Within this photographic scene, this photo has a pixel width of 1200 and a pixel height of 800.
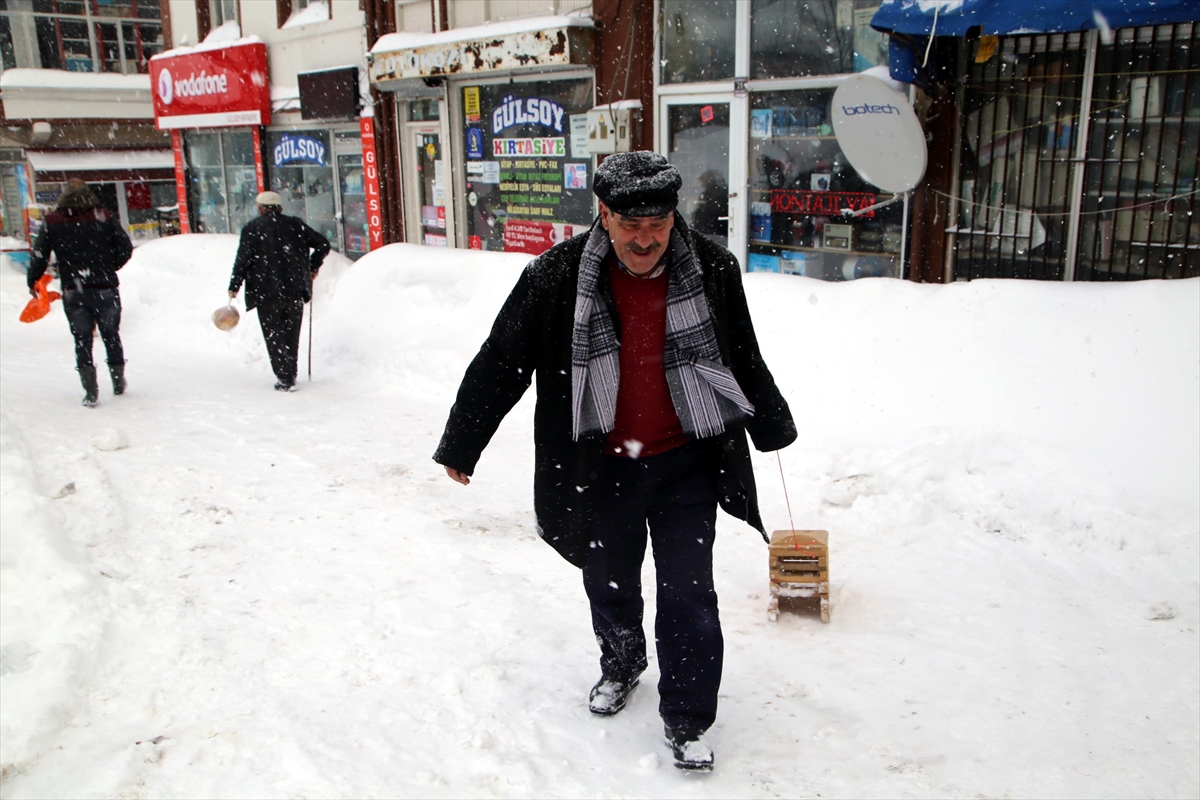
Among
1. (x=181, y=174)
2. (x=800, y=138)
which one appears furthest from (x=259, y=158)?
(x=800, y=138)

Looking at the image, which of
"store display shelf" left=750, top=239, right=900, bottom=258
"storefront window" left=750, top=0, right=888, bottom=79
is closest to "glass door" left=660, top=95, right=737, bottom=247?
"store display shelf" left=750, top=239, right=900, bottom=258

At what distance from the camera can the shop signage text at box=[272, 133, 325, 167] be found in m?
16.3

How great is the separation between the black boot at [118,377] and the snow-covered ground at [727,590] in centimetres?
54

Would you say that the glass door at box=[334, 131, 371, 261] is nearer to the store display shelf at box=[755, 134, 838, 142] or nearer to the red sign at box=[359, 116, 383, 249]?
the red sign at box=[359, 116, 383, 249]

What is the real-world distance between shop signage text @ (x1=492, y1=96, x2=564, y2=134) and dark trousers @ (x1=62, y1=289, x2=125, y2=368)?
566 cm

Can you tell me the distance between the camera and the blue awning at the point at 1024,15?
5867 millimetres

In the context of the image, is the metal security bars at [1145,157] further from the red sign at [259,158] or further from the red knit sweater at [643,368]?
the red sign at [259,158]

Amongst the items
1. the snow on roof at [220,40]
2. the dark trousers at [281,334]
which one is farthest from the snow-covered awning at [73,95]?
the dark trousers at [281,334]

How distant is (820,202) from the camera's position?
9.04 m

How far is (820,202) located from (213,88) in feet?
43.5

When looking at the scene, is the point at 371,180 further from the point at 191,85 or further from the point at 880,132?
the point at 880,132

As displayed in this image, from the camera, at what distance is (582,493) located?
124 inches

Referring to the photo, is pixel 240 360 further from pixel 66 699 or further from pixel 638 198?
pixel 638 198

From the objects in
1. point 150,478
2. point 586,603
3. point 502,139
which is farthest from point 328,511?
point 502,139
